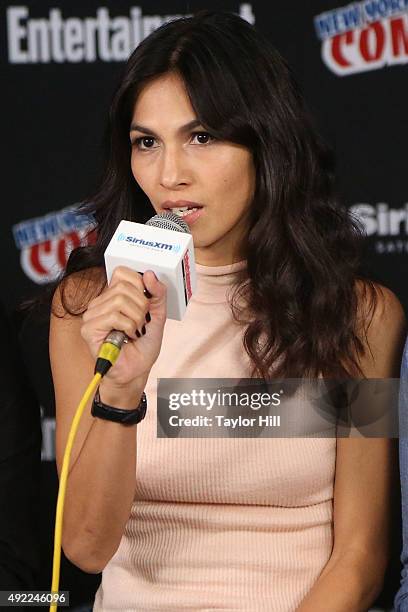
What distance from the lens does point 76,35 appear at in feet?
5.87

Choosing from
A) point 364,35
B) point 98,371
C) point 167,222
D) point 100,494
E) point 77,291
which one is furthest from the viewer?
point 364,35

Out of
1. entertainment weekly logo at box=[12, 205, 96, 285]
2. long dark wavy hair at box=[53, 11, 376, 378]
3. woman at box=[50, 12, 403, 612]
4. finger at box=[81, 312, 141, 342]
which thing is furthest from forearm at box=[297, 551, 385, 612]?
entertainment weekly logo at box=[12, 205, 96, 285]

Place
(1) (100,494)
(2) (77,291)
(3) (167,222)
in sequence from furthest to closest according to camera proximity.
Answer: (2) (77,291)
(1) (100,494)
(3) (167,222)

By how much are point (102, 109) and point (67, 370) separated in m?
0.55

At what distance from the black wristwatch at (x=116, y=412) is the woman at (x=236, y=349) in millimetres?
150

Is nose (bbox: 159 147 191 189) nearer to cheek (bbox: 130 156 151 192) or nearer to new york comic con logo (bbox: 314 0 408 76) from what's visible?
cheek (bbox: 130 156 151 192)

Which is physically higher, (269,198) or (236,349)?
(269,198)

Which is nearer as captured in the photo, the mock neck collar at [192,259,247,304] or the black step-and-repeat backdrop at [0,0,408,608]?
the mock neck collar at [192,259,247,304]

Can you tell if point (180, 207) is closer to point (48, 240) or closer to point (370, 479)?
point (370, 479)

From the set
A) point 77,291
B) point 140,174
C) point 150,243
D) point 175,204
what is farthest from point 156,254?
point 77,291

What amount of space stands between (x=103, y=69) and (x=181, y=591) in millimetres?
877

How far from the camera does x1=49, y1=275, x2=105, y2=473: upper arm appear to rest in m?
1.42

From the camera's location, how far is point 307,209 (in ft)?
4.95

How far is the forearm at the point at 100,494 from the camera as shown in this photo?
48.0 inches
